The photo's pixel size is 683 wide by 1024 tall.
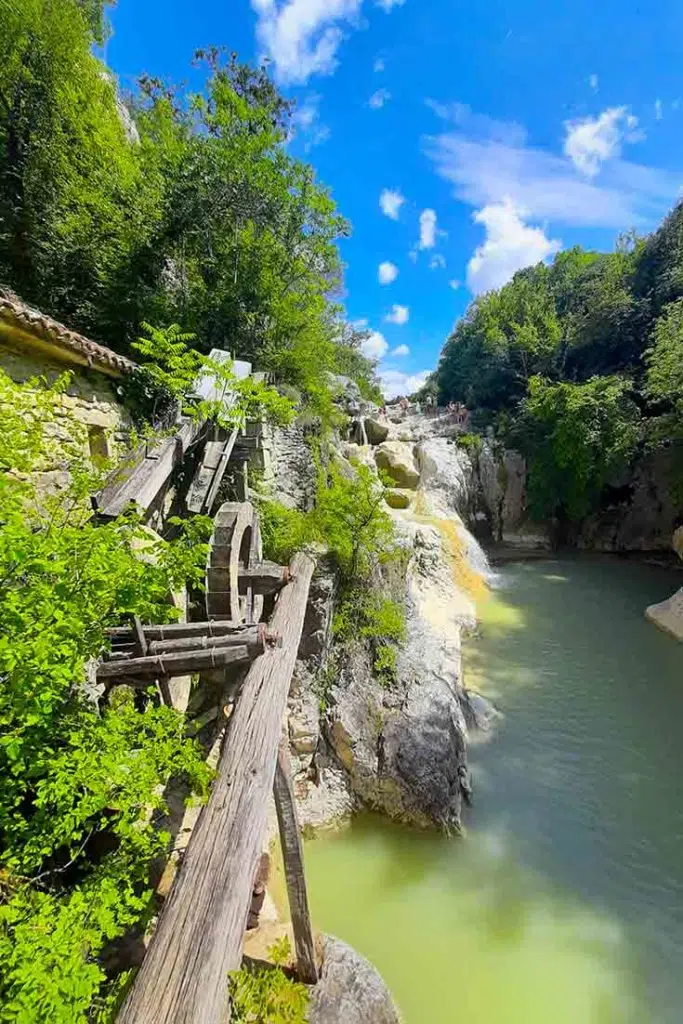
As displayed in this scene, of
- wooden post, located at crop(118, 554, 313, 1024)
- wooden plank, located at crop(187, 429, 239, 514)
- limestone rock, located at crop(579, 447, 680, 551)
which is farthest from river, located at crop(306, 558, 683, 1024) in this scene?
limestone rock, located at crop(579, 447, 680, 551)

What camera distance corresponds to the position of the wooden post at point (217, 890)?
A: 1.67 metres

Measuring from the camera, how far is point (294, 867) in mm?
3801

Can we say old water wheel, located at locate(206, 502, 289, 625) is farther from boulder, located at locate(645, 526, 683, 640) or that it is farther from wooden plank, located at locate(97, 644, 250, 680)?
boulder, located at locate(645, 526, 683, 640)

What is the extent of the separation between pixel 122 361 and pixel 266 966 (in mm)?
7027

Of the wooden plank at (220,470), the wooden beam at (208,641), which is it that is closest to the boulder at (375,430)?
the wooden plank at (220,470)

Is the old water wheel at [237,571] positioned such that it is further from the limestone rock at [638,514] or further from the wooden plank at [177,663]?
the limestone rock at [638,514]

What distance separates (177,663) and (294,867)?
6.91 ft

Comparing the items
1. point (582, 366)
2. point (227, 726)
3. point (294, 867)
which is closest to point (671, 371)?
point (582, 366)

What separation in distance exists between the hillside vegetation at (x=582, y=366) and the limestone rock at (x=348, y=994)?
1723cm

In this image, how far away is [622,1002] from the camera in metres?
4.59

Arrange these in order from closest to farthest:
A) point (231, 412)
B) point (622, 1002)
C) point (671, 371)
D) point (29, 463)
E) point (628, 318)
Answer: point (29, 463)
point (622, 1002)
point (231, 412)
point (671, 371)
point (628, 318)

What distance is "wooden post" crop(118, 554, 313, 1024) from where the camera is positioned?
167cm

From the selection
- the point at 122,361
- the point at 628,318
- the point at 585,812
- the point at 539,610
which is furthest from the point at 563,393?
the point at 122,361

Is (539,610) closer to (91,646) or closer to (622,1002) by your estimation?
(622,1002)
